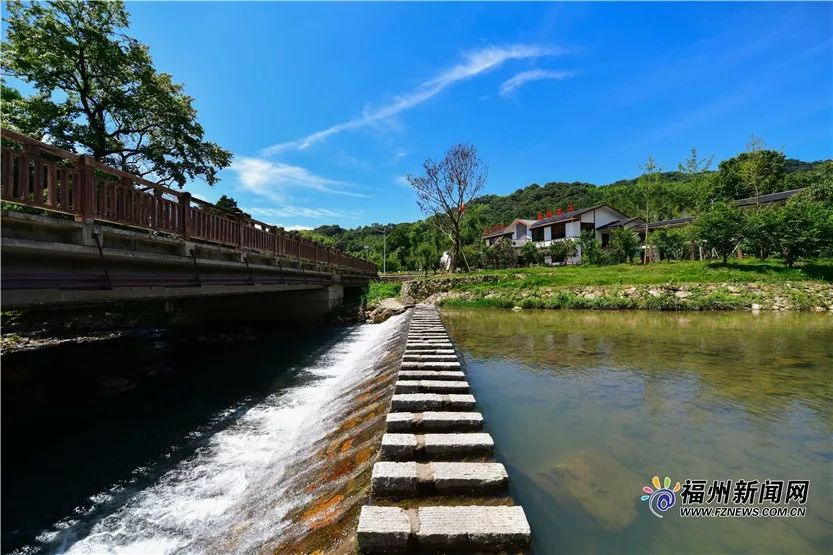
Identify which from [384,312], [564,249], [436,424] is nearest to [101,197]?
[436,424]

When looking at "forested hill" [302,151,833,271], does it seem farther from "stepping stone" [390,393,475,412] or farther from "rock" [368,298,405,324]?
"stepping stone" [390,393,475,412]

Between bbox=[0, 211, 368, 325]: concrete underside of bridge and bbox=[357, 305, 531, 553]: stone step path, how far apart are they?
6.16 metres

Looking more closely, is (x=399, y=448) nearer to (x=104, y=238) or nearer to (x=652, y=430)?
(x=652, y=430)

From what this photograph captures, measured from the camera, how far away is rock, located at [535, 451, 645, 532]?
4.32 m

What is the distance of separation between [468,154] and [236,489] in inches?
1644

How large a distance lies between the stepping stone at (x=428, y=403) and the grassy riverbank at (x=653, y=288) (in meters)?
25.4

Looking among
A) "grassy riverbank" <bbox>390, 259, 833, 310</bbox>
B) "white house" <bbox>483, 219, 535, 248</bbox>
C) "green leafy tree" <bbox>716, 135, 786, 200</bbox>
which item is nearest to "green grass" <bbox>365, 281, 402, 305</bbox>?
"grassy riverbank" <bbox>390, 259, 833, 310</bbox>

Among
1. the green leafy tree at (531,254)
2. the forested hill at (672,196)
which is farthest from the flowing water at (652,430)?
the forested hill at (672,196)

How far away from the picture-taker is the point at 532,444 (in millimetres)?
6160

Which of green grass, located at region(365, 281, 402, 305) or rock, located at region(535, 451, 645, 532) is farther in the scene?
green grass, located at region(365, 281, 402, 305)

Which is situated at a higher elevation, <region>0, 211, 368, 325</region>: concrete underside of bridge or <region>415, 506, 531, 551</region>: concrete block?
→ <region>0, 211, 368, 325</region>: concrete underside of bridge

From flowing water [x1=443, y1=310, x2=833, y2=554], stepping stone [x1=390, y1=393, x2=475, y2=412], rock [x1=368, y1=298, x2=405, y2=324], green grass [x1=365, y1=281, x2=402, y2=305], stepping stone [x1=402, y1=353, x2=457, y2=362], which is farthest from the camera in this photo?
green grass [x1=365, y1=281, x2=402, y2=305]

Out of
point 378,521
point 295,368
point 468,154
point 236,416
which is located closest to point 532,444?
point 378,521

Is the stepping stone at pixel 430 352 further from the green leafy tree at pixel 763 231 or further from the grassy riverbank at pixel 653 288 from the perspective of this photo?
the green leafy tree at pixel 763 231
